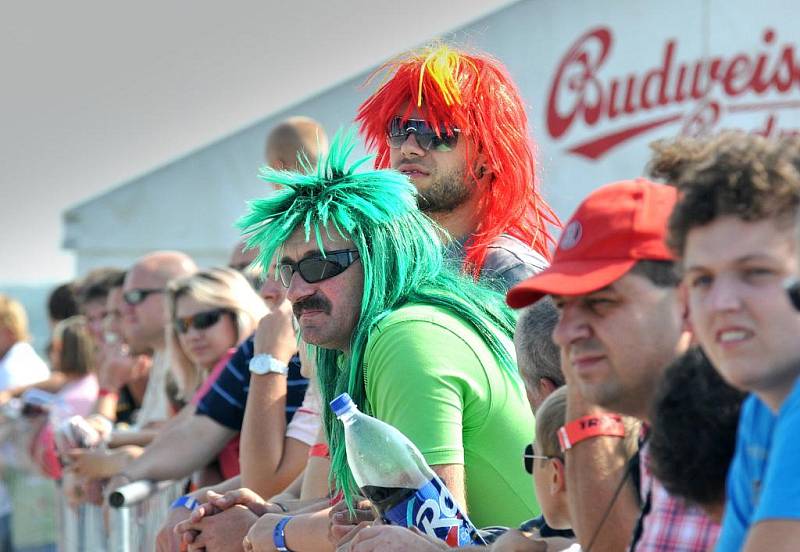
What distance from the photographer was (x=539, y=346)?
262 cm

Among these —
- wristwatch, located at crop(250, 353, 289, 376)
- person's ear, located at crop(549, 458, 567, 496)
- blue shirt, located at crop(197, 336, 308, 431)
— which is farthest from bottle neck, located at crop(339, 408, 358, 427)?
blue shirt, located at crop(197, 336, 308, 431)

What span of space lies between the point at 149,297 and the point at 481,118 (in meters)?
2.58

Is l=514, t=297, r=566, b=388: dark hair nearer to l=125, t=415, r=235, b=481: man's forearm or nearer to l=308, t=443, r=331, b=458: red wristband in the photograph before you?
l=308, t=443, r=331, b=458: red wristband

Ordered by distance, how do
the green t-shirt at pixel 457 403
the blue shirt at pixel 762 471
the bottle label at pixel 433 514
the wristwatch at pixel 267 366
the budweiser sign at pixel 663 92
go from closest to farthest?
the blue shirt at pixel 762 471 → the bottle label at pixel 433 514 → the green t-shirt at pixel 457 403 → the wristwatch at pixel 267 366 → the budweiser sign at pixel 663 92

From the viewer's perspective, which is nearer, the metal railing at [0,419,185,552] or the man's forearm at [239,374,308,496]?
the man's forearm at [239,374,308,496]

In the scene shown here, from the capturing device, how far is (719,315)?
166cm

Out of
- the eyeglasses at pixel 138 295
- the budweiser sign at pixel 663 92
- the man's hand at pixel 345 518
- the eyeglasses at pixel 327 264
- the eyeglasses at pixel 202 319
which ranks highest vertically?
the budweiser sign at pixel 663 92

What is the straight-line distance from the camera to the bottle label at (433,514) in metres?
2.65

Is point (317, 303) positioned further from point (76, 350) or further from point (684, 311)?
point (76, 350)

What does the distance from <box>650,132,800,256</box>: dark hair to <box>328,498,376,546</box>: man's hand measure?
1.34 metres

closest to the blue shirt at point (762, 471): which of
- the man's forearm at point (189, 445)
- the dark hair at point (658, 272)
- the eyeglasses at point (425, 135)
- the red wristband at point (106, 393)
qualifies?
the dark hair at point (658, 272)

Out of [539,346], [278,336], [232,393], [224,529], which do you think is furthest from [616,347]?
[232,393]

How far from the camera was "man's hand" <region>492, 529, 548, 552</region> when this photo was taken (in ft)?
7.60

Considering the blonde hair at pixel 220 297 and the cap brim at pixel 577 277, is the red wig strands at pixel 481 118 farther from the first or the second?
the cap brim at pixel 577 277
